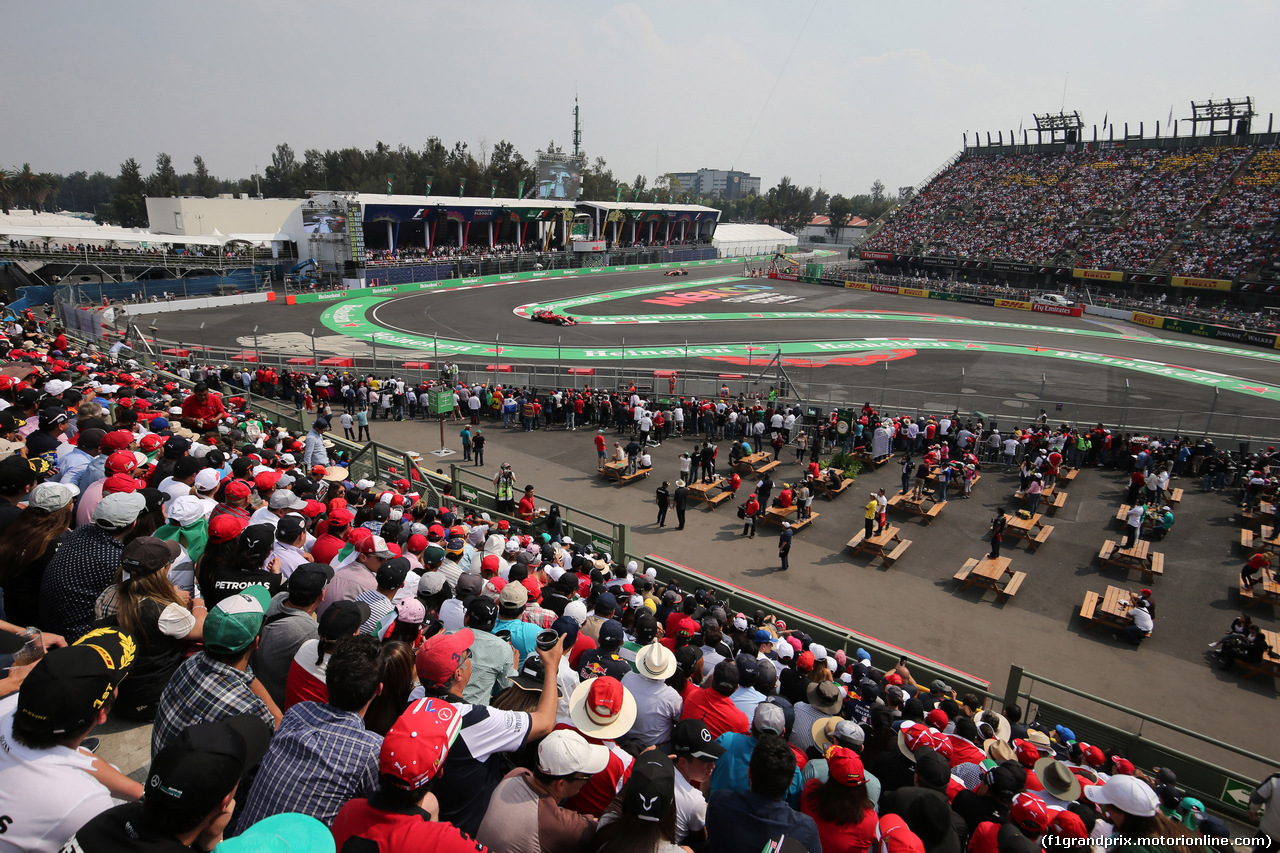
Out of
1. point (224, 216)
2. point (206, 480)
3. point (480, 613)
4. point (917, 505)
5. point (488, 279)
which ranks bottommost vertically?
point (917, 505)

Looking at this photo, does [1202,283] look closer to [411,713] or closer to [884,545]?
[884,545]

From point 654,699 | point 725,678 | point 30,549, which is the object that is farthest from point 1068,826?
point 30,549

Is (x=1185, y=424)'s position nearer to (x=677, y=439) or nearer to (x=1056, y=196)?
(x=677, y=439)

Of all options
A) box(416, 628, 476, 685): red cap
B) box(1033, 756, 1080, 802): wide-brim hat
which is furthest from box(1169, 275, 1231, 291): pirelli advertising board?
box(416, 628, 476, 685): red cap

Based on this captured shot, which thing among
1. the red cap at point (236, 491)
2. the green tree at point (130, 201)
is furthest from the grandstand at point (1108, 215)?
the green tree at point (130, 201)

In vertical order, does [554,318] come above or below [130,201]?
below

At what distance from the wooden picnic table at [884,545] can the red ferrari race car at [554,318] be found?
103 ft

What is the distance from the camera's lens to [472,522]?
11023 mm

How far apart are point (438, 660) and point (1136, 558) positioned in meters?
15.5

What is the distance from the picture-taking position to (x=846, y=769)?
375 centimetres

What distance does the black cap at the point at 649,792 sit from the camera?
290cm

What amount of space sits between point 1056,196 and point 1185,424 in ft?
178

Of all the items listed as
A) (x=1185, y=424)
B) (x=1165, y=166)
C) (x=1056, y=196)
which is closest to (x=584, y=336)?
(x=1185, y=424)

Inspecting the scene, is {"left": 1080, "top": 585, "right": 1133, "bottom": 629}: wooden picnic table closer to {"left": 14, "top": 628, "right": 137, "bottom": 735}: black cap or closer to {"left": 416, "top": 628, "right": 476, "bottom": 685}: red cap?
{"left": 416, "top": 628, "right": 476, "bottom": 685}: red cap
